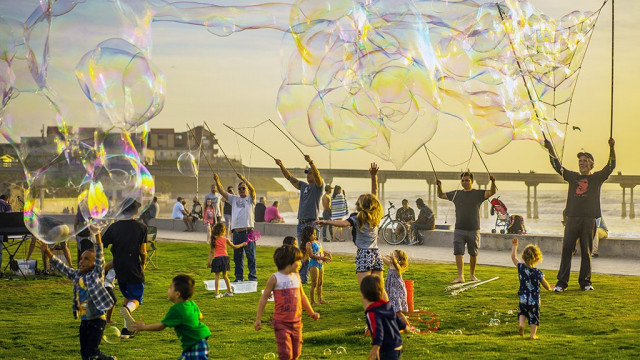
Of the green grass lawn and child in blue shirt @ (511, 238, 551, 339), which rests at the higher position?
child in blue shirt @ (511, 238, 551, 339)

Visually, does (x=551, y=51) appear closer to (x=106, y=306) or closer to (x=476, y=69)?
(x=476, y=69)

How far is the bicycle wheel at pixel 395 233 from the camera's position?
23.1m

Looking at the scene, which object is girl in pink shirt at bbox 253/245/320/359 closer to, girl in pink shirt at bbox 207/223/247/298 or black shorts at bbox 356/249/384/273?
black shorts at bbox 356/249/384/273

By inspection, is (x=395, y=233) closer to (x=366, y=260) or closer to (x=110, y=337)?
(x=366, y=260)

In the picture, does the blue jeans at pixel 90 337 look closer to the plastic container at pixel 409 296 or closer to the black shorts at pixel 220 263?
the plastic container at pixel 409 296

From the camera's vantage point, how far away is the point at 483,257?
18656 mm

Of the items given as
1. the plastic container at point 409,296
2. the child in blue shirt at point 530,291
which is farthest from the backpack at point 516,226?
the child in blue shirt at point 530,291

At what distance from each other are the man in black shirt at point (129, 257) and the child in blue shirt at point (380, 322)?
397 cm

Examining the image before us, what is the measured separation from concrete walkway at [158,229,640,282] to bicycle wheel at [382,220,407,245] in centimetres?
23

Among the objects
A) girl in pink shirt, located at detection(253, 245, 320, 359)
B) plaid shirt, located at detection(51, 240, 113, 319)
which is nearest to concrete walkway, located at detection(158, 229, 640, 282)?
girl in pink shirt, located at detection(253, 245, 320, 359)

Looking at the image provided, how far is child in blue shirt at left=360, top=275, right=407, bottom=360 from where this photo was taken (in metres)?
6.54

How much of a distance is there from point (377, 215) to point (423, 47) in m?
3.36

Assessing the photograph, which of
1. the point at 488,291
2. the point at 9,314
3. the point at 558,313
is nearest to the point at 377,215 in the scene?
the point at 558,313

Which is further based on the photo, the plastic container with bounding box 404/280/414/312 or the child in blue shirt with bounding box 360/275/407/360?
the plastic container with bounding box 404/280/414/312
